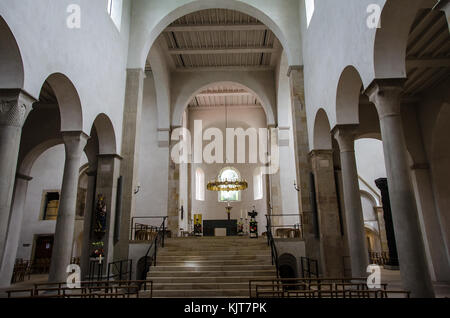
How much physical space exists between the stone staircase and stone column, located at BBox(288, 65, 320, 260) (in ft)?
4.98

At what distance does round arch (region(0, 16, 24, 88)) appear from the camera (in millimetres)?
6230

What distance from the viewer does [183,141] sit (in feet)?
64.2

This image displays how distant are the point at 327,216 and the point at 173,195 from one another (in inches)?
365

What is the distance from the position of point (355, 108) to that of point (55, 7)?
795 cm

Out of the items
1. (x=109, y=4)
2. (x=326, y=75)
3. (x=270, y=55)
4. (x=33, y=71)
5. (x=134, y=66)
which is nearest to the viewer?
(x=33, y=71)

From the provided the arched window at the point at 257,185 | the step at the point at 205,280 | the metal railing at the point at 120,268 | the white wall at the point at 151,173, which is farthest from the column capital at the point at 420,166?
the arched window at the point at 257,185

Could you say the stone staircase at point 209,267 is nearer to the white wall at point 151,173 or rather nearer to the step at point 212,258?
the step at point 212,258

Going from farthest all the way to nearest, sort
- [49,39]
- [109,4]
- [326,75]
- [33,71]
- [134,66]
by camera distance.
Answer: [134,66]
[109,4]
[326,75]
[49,39]
[33,71]

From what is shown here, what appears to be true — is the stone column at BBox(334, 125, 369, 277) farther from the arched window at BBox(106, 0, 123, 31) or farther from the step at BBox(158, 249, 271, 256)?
the arched window at BBox(106, 0, 123, 31)

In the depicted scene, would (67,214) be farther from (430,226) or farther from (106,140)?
(430,226)

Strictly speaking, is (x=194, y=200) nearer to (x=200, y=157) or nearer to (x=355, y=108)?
(x=200, y=157)

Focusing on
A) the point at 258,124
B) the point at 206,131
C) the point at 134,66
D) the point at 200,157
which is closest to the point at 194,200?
the point at 200,157

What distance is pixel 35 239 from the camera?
18234 millimetres

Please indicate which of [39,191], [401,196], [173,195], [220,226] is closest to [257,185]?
[220,226]
